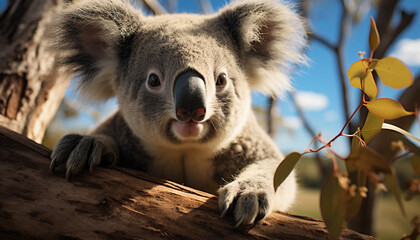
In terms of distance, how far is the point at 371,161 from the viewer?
82 cm

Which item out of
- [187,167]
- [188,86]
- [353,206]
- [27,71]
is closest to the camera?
[353,206]

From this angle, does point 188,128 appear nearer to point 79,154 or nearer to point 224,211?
point 224,211

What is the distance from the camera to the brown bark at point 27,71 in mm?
2334

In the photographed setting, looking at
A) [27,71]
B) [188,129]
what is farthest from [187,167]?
[27,71]

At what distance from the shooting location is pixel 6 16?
2.60m

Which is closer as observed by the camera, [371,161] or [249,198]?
[371,161]

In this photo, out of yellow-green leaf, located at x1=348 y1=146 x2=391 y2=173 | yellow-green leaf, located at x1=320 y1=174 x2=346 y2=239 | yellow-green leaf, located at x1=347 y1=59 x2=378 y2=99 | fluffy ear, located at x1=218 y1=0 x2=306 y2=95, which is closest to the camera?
yellow-green leaf, located at x1=348 y1=146 x2=391 y2=173

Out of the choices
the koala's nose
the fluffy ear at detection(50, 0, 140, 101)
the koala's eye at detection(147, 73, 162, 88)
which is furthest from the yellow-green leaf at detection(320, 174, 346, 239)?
the fluffy ear at detection(50, 0, 140, 101)

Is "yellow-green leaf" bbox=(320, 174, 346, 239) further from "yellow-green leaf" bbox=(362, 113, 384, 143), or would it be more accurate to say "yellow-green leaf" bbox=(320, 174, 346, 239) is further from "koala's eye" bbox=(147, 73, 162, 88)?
"koala's eye" bbox=(147, 73, 162, 88)

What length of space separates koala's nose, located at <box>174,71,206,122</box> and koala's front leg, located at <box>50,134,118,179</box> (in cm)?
54

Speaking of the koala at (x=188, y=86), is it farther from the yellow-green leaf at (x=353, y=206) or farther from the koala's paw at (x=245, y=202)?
the yellow-green leaf at (x=353, y=206)

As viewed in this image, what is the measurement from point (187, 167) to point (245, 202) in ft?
2.61

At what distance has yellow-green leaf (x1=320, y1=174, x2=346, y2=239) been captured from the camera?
918mm

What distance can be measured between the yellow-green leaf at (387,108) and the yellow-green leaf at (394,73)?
0.07 meters
